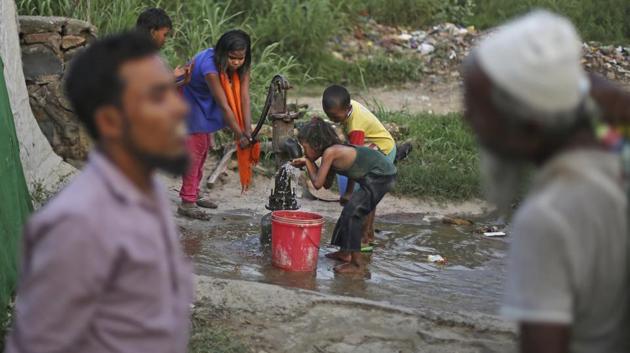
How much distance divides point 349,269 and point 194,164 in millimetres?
1643

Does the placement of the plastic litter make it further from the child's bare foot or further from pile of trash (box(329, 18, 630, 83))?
pile of trash (box(329, 18, 630, 83))

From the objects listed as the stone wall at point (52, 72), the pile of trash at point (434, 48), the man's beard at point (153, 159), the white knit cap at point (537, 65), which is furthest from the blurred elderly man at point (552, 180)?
the pile of trash at point (434, 48)

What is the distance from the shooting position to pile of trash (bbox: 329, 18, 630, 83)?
44.0ft

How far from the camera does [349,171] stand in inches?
268

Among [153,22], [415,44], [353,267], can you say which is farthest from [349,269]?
[415,44]

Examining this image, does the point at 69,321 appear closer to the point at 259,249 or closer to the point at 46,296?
the point at 46,296

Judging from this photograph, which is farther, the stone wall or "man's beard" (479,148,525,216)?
the stone wall

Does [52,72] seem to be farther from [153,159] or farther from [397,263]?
[153,159]

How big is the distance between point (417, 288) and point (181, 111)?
430 centimetres

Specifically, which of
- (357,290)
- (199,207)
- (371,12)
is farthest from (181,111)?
(371,12)

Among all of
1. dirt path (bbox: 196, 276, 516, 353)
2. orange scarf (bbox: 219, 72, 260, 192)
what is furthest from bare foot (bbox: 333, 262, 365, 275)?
orange scarf (bbox: 219, 72, 260, 192)

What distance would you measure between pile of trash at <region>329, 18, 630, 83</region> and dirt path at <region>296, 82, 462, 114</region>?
43cm

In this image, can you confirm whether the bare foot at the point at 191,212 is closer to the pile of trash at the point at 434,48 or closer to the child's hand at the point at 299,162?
the child's hand at the point at 299,162

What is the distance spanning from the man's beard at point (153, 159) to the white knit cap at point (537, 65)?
723 mm
